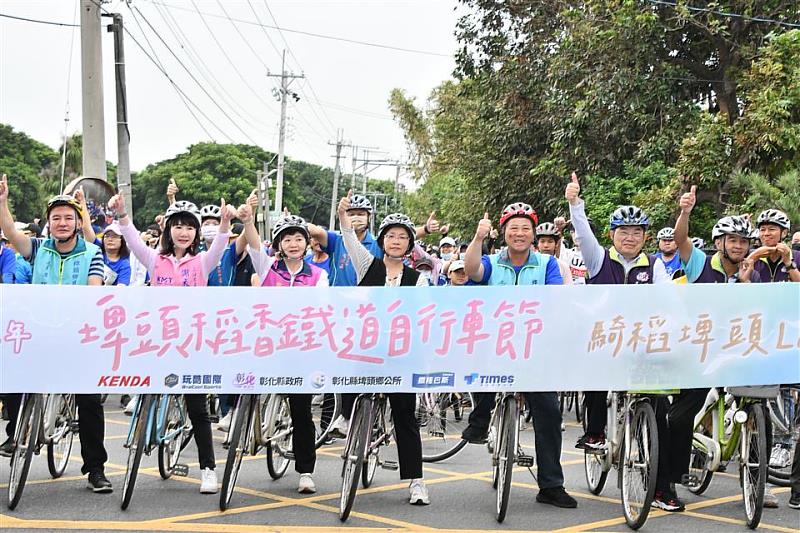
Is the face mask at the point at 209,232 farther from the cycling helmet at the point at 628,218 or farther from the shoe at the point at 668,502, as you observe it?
the shoe at the point at 668,502

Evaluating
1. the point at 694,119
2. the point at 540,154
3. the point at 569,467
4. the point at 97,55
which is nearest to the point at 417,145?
the point at 540,154

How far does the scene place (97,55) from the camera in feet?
55.8

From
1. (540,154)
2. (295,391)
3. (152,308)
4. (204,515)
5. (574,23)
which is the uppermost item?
(574,23)

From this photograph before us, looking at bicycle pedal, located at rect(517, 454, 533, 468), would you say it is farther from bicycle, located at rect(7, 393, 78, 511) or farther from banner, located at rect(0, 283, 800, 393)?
bicycle, located at rect(7, 393, 78, 511)

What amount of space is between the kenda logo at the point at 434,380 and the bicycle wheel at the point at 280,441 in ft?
3.73

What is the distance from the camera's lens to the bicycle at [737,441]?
6.92 metres

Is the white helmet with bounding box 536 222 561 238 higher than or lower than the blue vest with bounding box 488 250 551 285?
higher

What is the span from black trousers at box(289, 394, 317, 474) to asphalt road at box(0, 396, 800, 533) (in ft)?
0.75

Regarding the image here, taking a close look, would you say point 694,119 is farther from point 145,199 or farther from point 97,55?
point 145,199

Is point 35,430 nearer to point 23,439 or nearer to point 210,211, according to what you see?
point 23,439

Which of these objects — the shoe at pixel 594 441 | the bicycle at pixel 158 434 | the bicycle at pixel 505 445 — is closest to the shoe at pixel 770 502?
the shoe at pixel 594 441

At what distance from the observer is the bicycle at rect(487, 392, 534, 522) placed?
697 cm

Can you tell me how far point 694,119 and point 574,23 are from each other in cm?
322

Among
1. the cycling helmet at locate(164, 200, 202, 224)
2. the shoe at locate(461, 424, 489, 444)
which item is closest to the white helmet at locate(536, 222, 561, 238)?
the shoe at locate(461, 424, 489, 444)
